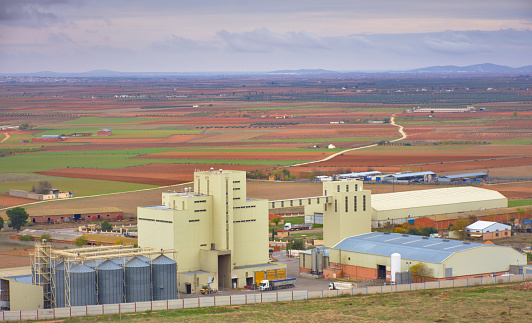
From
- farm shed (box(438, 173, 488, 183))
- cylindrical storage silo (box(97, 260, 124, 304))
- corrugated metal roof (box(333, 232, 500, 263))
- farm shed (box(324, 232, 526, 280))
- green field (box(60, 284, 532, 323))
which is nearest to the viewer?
green field (box(60, 284, 532, 323))

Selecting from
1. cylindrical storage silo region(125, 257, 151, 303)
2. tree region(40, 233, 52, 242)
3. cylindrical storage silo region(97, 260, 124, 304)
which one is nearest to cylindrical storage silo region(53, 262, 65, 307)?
cylindrical storage silo region(97, 260, 124, 304)

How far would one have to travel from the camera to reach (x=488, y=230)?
265 feet

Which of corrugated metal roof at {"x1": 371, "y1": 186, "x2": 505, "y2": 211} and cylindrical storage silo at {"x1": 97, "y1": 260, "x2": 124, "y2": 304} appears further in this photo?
corrugated metal roof at {"x1": 371, "y1": 186, "x2": 505, "y2": 211}

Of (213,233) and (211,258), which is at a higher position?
(213,233)

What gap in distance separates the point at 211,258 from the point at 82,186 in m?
58.8

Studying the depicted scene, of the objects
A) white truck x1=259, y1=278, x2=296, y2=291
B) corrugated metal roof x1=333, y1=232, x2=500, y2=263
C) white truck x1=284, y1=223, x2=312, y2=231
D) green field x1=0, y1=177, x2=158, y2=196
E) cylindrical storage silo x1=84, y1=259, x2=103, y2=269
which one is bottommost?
white truck x1=284, y1=223, x2=312, y2=231


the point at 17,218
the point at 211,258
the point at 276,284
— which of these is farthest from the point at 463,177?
the point at 211,258

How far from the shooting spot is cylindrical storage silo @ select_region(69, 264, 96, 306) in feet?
171

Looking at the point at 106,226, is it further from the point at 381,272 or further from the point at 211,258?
the point at 381,272

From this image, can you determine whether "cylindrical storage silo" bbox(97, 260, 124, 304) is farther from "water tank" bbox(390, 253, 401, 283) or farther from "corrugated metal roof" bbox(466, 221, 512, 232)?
"corrugated metal roof" bbox(466, 221, 512, 232)

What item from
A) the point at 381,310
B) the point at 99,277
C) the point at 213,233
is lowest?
the point at 381,310

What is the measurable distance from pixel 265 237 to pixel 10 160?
93117 millimetres

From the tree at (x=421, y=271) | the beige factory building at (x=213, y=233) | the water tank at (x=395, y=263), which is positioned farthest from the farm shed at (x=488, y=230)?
the beige factory building at (x=213, y=233)

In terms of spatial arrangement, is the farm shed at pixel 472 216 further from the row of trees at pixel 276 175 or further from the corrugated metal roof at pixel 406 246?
the row of trees at pixel 276 175
